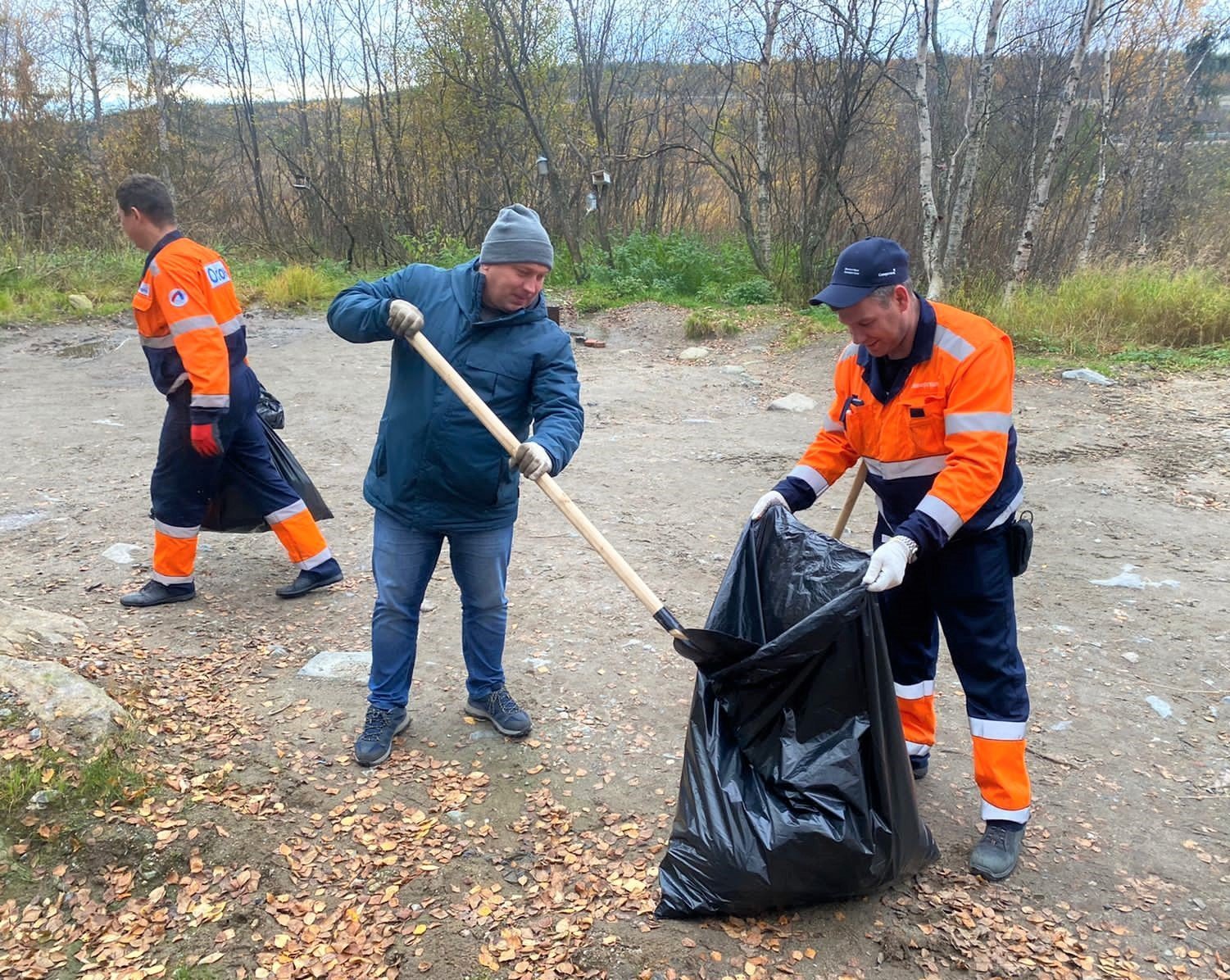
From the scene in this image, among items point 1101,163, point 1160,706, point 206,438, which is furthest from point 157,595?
point 1101,163

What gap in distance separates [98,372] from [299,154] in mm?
9730

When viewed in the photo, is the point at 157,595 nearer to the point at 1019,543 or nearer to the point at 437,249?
the point at 1019,543

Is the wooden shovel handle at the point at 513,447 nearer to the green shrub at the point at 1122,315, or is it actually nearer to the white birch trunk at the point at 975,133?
the green shrub at the point at 1122,315

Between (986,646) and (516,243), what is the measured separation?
1.80 metres

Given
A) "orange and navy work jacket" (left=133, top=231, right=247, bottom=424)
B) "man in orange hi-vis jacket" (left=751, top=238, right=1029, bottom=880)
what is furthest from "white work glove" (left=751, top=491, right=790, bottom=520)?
"orange and navy work jacket" (left=133, top=231, right=247, bottom=424)

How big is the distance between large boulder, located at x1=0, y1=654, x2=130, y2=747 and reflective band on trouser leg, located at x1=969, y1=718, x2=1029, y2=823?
2.70 meters

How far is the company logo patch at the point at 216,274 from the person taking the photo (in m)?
3.71

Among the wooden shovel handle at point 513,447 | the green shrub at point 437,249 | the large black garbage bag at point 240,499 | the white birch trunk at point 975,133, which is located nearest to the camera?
the wooden shovel handle at point 513,447

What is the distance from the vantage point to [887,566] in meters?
2.09

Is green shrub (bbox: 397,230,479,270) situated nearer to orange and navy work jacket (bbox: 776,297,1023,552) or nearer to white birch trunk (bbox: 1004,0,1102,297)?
white birch trunk (bbox: 1004,0,1102,297)

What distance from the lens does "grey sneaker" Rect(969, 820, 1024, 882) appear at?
95.3 inches

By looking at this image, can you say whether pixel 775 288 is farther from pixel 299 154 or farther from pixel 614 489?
pixel 299 154

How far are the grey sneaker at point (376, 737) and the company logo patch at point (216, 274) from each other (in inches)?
81.6

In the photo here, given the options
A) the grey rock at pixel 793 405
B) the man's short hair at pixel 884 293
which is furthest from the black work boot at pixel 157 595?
the grey rock at pixel 793 405
